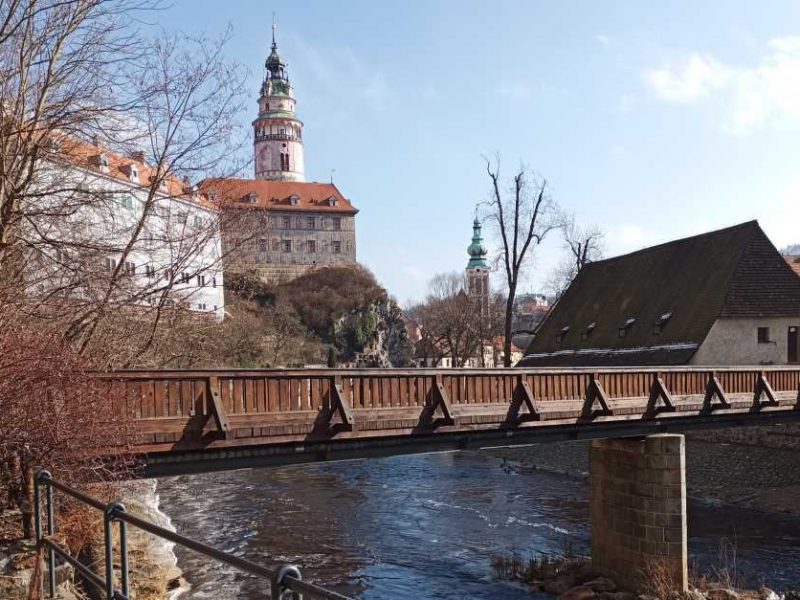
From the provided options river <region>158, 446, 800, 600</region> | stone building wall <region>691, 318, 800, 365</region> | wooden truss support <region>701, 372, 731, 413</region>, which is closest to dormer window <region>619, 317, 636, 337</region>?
stone building wall <region>691, 318, 800, 365</region>

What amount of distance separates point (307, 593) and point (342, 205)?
82.4 m

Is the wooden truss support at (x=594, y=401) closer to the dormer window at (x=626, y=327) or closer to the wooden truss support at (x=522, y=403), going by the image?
the wooden truss support at (x=522, y=403)

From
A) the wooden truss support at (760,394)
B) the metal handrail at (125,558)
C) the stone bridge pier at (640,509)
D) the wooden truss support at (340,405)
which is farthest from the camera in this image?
the wooden truss support at (760,394)

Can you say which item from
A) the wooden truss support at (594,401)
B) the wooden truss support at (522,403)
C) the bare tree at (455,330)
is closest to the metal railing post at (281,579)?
the wooden truss support at (522,403)

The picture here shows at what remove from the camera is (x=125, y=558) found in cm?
437

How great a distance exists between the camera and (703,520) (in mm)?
19594

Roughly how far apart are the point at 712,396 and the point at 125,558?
1461 centimetres

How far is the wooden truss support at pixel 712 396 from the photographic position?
16.1 m

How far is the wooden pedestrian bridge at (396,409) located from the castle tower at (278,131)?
77273mm

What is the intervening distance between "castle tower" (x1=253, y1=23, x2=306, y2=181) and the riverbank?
68.7 m

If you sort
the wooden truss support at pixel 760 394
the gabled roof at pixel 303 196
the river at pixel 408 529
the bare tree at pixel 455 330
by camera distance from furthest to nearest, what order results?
the gabled roof at pixel 303 196 < the bare tree at pixel 455 330 < the wooden truss support at pixel 760 394 < the river at pixel 408 529

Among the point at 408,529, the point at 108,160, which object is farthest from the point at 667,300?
the point at 108,160

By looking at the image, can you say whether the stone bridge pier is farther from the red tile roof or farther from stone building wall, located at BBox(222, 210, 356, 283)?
stone building wall, located at BBox(222, 210, 356, 283)

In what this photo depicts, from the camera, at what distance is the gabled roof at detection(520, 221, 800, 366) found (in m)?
28.1
